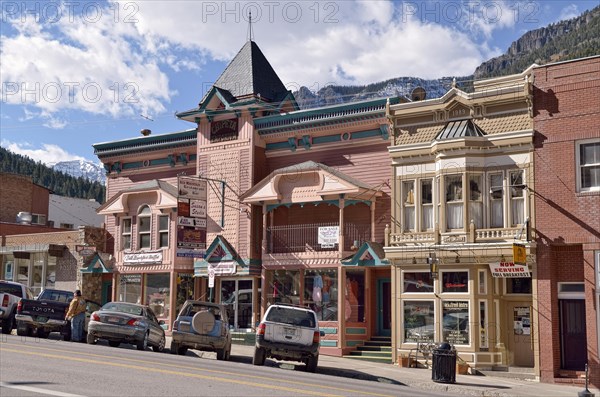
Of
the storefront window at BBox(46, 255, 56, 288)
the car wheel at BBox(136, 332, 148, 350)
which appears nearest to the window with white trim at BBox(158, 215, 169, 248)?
the storefront window at BBox(46, 255, 56, 288)

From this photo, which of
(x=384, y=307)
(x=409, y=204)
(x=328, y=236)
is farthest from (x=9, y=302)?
(x=409, y=204)

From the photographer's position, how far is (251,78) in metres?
34.8

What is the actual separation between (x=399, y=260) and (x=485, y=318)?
11.1ft

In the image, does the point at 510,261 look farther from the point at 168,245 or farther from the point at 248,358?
the point at 168,245

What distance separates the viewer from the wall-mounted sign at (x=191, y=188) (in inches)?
1270

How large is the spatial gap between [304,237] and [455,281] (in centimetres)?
738

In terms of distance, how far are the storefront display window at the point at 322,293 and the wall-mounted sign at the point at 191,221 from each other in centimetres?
507

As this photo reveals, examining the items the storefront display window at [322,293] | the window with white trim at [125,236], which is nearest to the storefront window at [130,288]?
the window with white trim at [125,236]

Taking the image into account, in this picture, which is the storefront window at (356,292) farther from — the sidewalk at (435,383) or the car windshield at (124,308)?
the car windshield at (124,308)

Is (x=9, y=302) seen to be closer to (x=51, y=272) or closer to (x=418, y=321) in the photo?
(x=51, y=272)

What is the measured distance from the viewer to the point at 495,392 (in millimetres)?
20203

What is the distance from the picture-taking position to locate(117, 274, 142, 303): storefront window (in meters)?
35.9

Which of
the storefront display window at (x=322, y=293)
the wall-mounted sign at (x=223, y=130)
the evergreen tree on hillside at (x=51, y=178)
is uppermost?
the evergreen tree on hillside at (x=51, y=178)

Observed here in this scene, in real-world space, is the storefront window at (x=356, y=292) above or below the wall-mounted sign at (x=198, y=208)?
below
